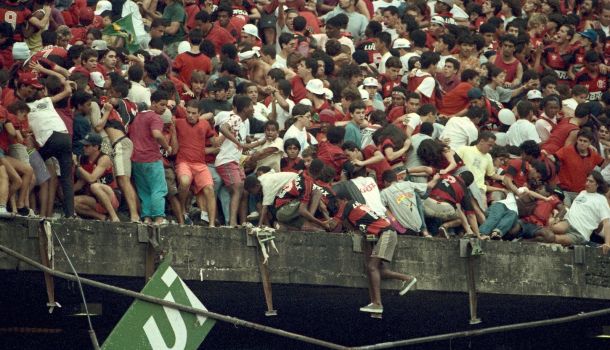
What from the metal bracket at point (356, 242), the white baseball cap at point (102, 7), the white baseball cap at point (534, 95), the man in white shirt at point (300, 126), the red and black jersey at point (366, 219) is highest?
the white baseball cap at point (102, 7)

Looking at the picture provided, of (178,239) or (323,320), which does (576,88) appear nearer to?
(323,320)

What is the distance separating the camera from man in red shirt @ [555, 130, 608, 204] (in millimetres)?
23969

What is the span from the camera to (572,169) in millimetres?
23984

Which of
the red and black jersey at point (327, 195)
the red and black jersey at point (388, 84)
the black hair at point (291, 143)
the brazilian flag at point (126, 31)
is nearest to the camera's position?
the red and black jersey at point (327, 195)

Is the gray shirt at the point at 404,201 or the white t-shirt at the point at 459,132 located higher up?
the white t-shirt at the point at 459,132

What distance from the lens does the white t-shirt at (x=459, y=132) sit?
75.4 feet

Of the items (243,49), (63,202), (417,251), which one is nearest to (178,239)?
(63,202)

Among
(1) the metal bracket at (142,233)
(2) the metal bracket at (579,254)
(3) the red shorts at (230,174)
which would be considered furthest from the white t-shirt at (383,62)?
(1) the metal bracket at (142,233)

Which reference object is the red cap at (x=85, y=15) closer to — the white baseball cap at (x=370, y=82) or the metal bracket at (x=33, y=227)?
the white baseball cap at (x=370, y=82)

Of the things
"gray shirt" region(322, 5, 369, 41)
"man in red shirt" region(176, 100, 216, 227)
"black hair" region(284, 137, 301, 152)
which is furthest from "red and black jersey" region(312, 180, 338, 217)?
"gray shirt" region(322, 5, 369, 41)

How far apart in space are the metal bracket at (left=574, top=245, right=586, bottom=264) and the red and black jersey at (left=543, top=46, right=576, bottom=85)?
5.40 m

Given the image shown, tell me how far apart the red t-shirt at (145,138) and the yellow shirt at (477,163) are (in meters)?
4.60

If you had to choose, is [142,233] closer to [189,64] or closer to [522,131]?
[189,64]

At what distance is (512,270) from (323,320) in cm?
378
